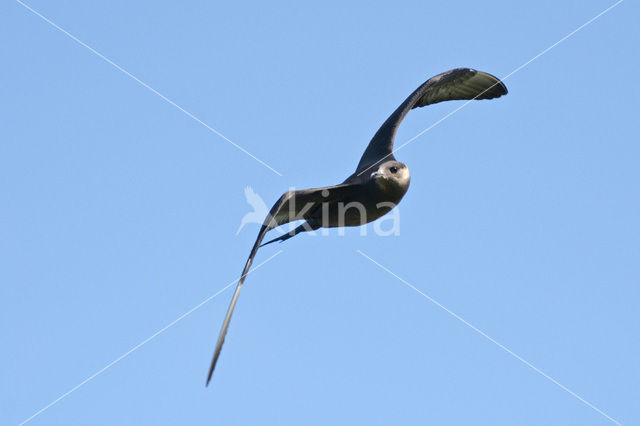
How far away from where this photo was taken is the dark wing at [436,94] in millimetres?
13148

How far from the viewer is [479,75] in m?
15.4

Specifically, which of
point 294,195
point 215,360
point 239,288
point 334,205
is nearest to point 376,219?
point 334,205

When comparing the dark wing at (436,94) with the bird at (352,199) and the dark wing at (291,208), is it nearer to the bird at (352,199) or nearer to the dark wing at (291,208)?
the bird at (352,199)

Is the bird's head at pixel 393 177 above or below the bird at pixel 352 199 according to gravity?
above

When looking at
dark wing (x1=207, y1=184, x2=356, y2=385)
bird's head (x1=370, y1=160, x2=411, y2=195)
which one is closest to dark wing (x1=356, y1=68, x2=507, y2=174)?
bird's head (x1=370, y1=160, x2=411, y2=195)

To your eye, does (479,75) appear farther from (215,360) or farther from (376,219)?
(215,360)

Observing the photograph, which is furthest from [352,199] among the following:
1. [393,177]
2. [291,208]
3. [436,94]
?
[436,94]

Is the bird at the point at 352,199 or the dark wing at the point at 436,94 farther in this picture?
the dark wing at the point at 436,94

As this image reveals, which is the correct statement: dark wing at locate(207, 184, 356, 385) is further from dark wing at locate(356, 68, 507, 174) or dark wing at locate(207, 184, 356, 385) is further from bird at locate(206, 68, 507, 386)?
dark wing at locate(356, 68, 507, 174)

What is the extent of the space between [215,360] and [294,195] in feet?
7.60

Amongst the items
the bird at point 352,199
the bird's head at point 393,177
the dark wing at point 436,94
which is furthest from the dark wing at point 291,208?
the dark wing at point 436,94

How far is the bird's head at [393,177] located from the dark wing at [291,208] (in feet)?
1.03

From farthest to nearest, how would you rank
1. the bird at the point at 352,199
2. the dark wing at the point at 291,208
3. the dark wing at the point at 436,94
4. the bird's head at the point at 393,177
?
the dark wing at the point at 436,94
the bird's head at the point at 393,177
the bird at the point at 352,199
the dark wing at the point at 291,208

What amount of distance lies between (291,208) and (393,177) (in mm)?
1210
